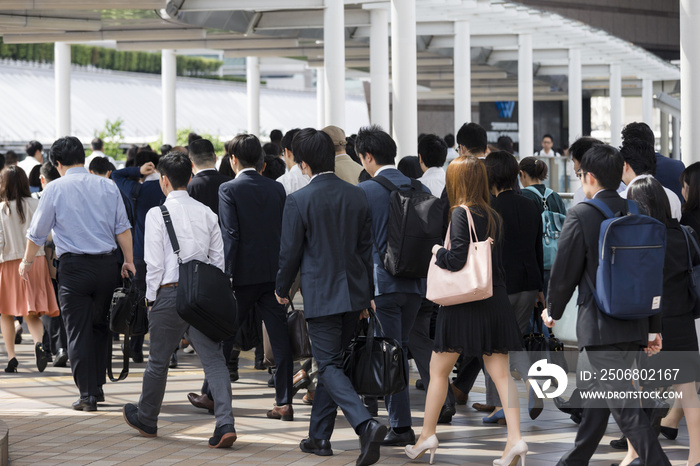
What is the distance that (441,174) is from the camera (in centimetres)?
838

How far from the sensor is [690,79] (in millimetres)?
9383

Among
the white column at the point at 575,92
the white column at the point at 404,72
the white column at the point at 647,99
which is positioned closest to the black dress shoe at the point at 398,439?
the white column at the point at 404,72

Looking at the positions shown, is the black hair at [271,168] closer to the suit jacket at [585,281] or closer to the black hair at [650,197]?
the black hair at [650,197]

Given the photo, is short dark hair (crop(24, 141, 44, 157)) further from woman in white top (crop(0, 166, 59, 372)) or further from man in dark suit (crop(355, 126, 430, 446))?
man in dark suit (crop(355, 126, 430, 446))

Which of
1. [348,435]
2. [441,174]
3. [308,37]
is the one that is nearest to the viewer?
[348,435]

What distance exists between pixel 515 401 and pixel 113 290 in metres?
3.36

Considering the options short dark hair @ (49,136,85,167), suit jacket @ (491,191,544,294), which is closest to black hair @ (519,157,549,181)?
suit jacket @ (491,191,544,294)

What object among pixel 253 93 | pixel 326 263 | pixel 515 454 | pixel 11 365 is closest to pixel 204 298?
pixel 326 263

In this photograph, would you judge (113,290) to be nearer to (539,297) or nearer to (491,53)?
(539,297)

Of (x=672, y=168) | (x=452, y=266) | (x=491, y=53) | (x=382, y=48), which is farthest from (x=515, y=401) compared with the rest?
(x=491, y=53)

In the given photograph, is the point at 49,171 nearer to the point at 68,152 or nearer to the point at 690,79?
the point at 68,152

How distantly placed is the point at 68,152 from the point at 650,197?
4.29 meters

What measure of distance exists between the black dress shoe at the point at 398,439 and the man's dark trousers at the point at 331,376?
1.40 ft

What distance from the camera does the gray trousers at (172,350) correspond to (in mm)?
6656
